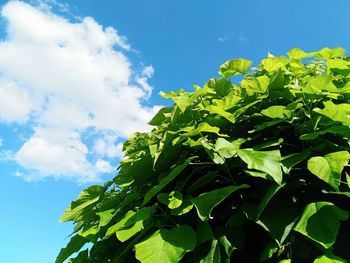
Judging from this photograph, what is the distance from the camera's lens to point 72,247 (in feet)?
7.01

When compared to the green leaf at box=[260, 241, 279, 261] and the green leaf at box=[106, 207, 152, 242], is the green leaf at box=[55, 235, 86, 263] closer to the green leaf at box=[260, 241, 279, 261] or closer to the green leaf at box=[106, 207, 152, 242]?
the green leaf at box=[106, 207, 152, 242]

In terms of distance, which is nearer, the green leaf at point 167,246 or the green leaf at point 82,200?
the green leaf at point 167,246

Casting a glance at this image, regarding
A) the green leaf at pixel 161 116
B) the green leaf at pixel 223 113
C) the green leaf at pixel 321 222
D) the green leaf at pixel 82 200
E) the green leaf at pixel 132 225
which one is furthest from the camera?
the green leaf at pixel 82 200

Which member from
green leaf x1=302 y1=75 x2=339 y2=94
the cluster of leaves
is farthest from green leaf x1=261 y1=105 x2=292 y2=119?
green leaf x1=302 y1=75 x2=339 y2=94

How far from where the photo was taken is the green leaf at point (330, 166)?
1512mm

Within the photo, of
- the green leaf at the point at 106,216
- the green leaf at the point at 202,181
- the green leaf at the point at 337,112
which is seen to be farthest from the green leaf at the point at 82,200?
the green leaf at the point at 337,112

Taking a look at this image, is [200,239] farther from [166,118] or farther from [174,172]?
[166,118]

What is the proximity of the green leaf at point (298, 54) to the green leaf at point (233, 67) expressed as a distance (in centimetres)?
31

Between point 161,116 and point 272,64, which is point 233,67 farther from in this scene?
point 161,116

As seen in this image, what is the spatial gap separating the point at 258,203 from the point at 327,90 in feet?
1.90

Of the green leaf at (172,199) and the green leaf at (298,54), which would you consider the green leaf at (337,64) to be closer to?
the green leaf at (298,54)

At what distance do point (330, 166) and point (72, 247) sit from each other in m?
1.33

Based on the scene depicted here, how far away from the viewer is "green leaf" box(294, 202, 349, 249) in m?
1.48

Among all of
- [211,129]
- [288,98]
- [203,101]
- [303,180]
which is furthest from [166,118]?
[303,180]
